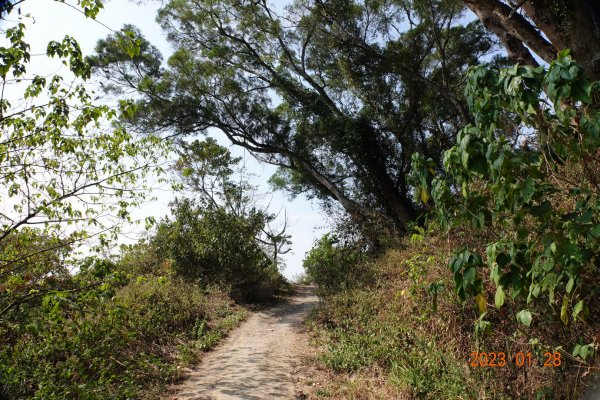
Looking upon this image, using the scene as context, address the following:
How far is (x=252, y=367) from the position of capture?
6.48 meters

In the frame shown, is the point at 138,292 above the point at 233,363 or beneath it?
above

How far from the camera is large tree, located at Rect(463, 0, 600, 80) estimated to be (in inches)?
227

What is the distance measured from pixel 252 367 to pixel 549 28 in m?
7.60

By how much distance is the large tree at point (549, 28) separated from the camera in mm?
5754

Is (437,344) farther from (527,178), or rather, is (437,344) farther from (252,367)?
(527,178)

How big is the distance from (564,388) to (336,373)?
3352mm

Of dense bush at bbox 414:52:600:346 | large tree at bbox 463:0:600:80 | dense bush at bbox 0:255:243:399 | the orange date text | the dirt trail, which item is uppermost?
large tree at bbox 463:0:600:80

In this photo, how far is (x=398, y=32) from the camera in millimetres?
14477

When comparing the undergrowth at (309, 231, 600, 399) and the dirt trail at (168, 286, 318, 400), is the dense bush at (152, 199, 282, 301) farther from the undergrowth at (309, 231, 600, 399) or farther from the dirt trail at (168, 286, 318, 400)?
the undergrowth at (309, 231, 600, 399)

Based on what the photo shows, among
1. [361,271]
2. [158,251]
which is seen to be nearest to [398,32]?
[361,271]

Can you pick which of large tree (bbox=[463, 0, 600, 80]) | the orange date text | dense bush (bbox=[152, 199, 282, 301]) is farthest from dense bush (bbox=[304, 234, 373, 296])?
large tree (bbox=[463, 0, 600, 80])

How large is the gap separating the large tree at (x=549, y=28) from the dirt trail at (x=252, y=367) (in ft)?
21.9

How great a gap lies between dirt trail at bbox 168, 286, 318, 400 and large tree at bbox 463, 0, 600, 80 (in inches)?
262

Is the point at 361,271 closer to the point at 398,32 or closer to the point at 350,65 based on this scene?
the point at 350,65
